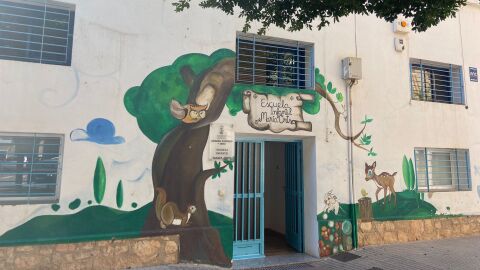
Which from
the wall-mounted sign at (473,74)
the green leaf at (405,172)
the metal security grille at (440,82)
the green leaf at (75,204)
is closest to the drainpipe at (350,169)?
the green leaf at (405,172)

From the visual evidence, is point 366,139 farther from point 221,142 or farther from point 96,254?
point 96,254

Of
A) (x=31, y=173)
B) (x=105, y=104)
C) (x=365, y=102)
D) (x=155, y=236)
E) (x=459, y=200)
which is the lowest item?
(x=155, y=236)

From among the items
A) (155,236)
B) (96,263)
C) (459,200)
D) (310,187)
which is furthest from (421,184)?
(96,263)

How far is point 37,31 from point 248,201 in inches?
180

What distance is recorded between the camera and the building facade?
198 inches

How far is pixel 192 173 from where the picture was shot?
5.65 metres

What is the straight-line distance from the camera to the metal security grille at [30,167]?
4863mm

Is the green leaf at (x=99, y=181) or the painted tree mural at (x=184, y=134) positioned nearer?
the green leaf at (x=99, y=181)

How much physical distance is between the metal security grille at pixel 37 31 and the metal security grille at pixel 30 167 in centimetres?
125

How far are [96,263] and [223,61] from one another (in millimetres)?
3847

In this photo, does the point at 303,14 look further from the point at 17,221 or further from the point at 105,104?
the point at 17,221

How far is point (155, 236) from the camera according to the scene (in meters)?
5.37

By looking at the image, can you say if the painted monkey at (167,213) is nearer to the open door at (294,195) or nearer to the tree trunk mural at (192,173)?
the tree trunk mural at (192,173)

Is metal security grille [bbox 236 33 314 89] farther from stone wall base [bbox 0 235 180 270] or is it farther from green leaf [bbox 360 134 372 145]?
stone wall base [bbox 0 235 180 270]
